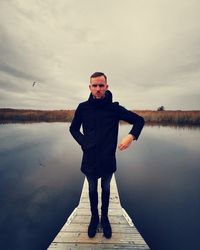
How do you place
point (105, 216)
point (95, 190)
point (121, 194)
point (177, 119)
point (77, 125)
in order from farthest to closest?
A: 1. point (177, 119)
2. point (121, 194)
3. point (105, 216)
4. point (95, 190)
5. point (77, 125)

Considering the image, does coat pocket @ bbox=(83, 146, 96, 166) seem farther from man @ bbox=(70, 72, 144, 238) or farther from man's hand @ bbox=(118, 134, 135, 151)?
man's hand @ bbox=(118, 134, 135, 151)

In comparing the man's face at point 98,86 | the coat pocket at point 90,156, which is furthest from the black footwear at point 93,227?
the man's face at point 98,86

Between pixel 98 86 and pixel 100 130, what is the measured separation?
2.09 ft

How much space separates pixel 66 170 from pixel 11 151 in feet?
18.1

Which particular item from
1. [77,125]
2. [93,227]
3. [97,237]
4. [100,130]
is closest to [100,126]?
[100,130]

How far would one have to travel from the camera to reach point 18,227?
4598 mm

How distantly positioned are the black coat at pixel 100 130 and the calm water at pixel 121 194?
237 cm

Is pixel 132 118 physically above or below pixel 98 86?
below

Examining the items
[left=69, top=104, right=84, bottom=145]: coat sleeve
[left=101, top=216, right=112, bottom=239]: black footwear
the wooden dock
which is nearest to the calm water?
the wooden dock

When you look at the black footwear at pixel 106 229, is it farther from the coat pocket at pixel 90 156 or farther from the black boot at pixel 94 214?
the coat pocket at pixel 90 156

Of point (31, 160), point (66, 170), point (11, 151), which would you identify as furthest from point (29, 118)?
point (66, 170)

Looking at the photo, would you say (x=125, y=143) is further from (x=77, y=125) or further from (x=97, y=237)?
(x=97, y=237)

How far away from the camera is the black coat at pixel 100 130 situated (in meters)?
2.95

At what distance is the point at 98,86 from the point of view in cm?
290
